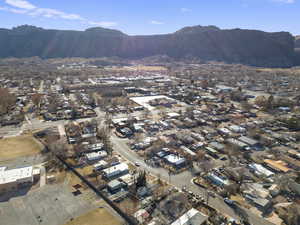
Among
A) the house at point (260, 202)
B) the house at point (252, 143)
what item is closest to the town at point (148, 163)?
the house at point (260, 202)

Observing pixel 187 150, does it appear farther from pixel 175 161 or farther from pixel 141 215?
pixel 141 215

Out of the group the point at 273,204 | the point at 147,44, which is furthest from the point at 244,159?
the point at 147,44

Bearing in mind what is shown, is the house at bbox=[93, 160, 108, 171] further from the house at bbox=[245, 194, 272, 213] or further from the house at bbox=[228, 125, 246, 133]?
the house at bbox=[228, 125, 246, 133]

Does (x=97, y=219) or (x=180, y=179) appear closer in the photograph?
(x=97, y=219)

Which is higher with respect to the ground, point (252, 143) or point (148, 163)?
point (252, 143)

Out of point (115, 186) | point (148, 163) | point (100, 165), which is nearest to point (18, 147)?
point (100, 165)

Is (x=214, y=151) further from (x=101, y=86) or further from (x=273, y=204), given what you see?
(x=101, y=86)
